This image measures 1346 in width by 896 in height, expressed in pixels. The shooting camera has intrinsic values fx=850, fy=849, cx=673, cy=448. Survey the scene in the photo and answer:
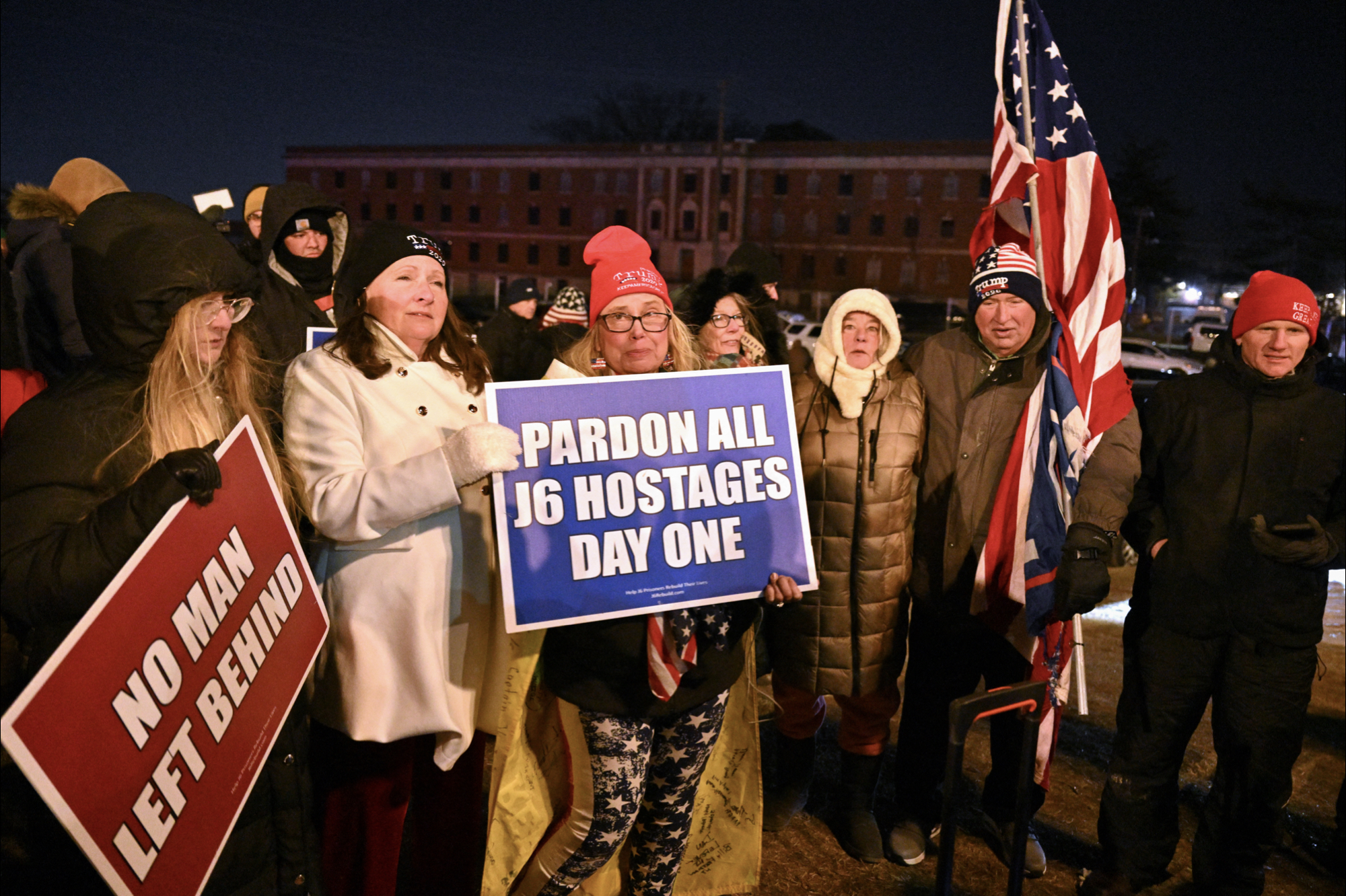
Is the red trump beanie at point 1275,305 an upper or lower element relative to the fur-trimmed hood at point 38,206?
lower

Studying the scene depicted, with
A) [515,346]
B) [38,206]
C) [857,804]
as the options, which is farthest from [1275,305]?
[515,346]

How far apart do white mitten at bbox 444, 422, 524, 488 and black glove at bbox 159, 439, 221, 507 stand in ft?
1.97

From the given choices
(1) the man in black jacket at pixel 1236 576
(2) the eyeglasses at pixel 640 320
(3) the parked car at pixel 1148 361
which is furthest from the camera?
(3) the parked car at pixel 1148 361

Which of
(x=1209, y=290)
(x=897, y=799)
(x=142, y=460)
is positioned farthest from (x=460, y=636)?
(x=1209, y=290)

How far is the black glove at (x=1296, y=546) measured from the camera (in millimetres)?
2912

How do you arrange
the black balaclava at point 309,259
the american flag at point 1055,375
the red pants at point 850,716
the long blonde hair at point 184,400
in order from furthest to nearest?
the black balaclava at point 309,259 < the red pants at point 850,716 < the american flag at point 1055,375 < the long blonde hair at point 184,400

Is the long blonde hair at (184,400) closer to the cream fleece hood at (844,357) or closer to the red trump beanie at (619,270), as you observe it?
the red trump beanie at (619,270)

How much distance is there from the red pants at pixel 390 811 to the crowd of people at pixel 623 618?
11 mm

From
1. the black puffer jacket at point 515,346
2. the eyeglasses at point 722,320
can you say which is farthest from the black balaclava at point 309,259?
the black puffer jacket at point 515,346

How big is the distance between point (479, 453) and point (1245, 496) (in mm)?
2697

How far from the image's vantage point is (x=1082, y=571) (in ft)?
9.30

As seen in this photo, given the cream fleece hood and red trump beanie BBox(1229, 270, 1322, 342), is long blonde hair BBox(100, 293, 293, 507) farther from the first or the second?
red trump beanie BBox(1229, 270, 1322, 342)

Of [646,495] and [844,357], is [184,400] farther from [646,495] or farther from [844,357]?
[844,357]

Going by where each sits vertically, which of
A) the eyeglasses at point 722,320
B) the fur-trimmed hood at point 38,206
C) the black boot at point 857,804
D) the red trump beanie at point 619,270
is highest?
the fur-trimmed hood at point 38,206
